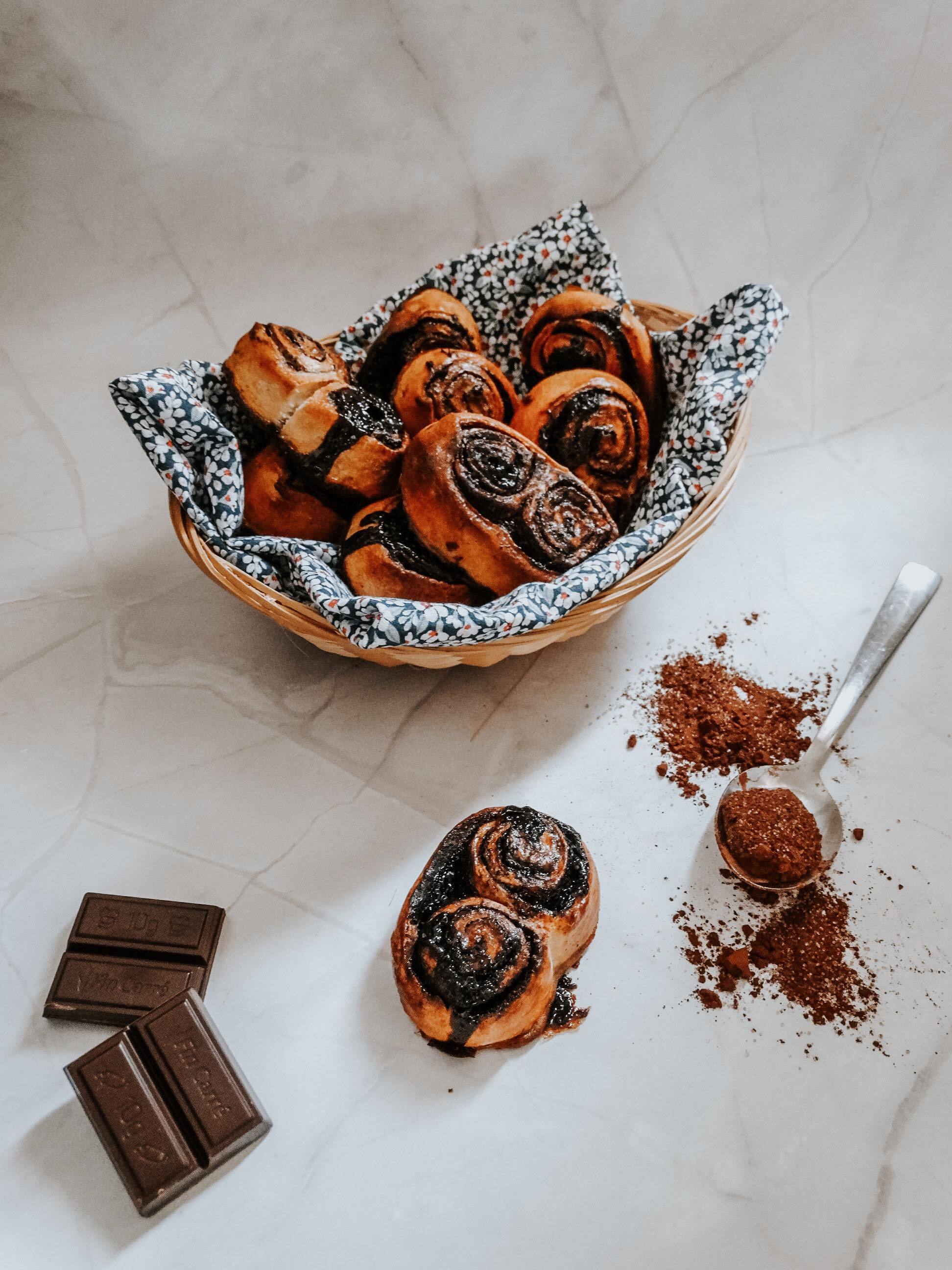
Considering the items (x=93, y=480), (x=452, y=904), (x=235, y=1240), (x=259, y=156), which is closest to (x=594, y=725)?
(x=452, y=904)

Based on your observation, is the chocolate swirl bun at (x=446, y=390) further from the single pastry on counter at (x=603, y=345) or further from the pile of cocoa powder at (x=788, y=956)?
the pile of cocoa powder at (x=788, y=956)

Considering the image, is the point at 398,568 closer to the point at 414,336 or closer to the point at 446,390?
the point at 446,390

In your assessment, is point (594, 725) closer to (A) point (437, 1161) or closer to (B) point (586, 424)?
(B) point (586, 424)

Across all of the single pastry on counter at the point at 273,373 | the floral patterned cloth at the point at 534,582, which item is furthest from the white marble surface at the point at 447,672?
the single pastry on counter at the point at 273,373

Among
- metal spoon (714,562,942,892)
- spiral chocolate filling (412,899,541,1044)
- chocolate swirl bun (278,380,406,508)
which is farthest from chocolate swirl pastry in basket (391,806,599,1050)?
chocolate swirl bun (278,380,406,508)

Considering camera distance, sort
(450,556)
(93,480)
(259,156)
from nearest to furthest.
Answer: (450,556) < (93,480) < (259,156)

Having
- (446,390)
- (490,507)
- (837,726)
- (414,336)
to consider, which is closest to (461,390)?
(446,390)
